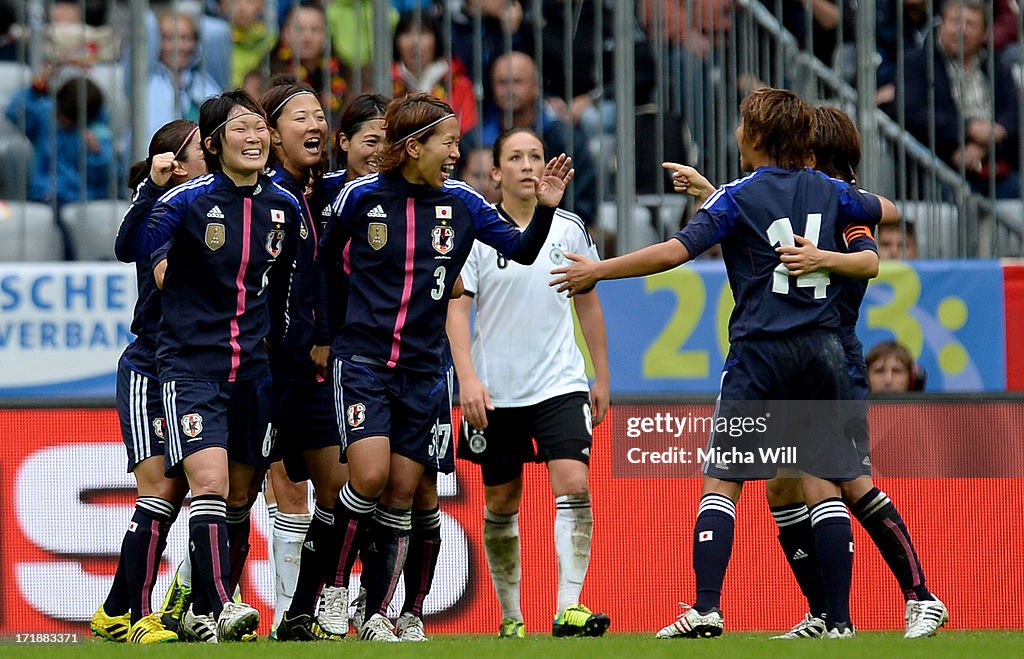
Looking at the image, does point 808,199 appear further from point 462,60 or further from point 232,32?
point 232,32

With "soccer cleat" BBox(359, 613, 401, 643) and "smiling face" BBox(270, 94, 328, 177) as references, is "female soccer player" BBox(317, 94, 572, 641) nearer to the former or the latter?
"soccer cleat" BBox(359, 613, 401, 643)

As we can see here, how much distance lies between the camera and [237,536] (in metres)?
6.58

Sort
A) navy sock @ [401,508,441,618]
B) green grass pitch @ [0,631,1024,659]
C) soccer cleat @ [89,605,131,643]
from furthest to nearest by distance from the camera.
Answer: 1. navy sock @ [401,508,441,618]
2. soccer cleat @ [89,605,131,643]
3. green grass pitch @ [0,631,1024,659]

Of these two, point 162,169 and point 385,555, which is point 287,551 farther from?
point 162,169

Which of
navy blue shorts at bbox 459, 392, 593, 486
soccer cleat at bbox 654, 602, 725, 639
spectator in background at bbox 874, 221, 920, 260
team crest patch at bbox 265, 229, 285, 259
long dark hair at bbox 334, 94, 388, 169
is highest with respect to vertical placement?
long dark hair at bbox 334, 94, 388, 169

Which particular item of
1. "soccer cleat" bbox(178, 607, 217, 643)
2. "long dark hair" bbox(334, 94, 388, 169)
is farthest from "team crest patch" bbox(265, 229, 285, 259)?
"soccer cleat" bbox(178, 607, 217, 643)

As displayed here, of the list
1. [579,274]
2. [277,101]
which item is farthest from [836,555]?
[277,101]

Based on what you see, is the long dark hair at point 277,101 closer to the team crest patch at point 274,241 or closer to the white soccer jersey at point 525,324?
the team crest patch at point 274,241

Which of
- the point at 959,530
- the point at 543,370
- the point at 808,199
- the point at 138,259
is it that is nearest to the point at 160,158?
the point at 138,259

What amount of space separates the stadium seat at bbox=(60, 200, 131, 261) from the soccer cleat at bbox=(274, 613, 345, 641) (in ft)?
8.45

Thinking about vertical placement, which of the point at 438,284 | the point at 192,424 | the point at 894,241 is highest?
the point at 894,241

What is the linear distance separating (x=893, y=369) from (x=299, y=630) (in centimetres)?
324

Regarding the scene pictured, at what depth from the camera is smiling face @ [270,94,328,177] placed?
21.7ft

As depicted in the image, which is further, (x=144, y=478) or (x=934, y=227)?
(x=934, y=227)
